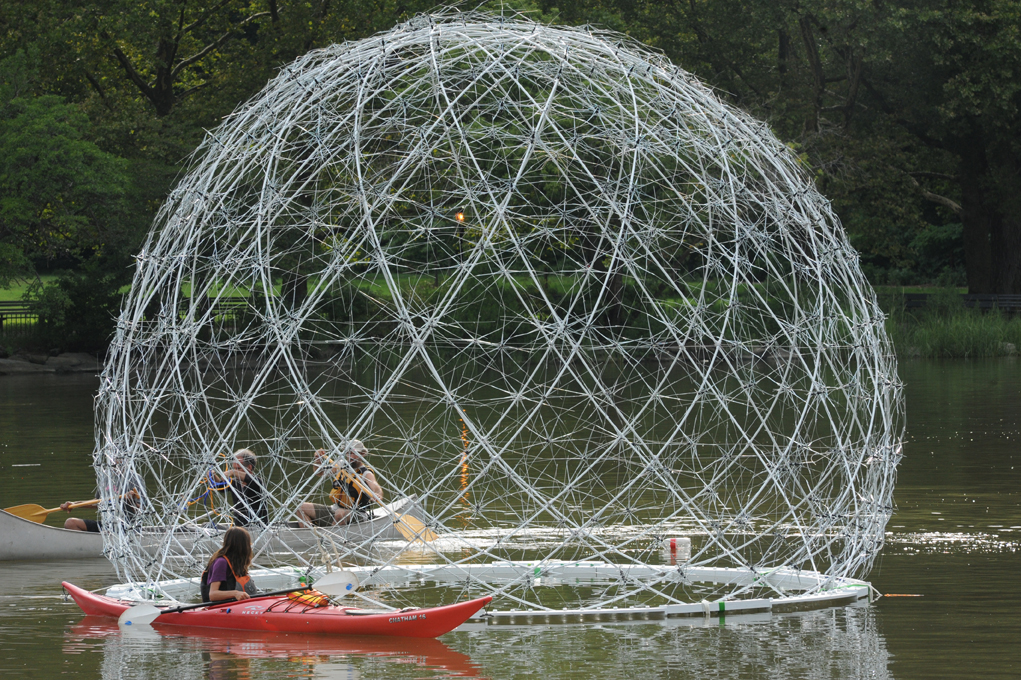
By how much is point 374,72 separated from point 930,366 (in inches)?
1281

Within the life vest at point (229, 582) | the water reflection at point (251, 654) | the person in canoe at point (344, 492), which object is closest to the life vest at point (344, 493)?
the person in canoe at point (344, 492)

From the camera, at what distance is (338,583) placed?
1181 cm

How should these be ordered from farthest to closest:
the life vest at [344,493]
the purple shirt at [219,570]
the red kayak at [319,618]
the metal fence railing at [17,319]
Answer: the metal fence railing at [17,319], the life vest at [344,493], the purple shirt at [219,570], the red kayak at [319,618]

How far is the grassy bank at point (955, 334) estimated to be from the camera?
143ft

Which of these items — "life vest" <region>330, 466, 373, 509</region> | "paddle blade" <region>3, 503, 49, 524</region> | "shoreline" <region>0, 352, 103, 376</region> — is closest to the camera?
"life vest" <region>330, 466, 373, 509</region>

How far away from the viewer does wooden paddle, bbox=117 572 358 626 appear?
38.8 ft

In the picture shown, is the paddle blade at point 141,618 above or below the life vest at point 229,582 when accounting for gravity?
below

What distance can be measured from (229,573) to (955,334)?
35.9 m

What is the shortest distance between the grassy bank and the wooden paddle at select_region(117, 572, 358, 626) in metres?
34.4

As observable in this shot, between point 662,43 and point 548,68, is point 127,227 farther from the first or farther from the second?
point 548,68

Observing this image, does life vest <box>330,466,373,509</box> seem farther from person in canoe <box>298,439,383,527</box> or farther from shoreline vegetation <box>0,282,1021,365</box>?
shoreline vegetation <box>0,282,1021,365</box>

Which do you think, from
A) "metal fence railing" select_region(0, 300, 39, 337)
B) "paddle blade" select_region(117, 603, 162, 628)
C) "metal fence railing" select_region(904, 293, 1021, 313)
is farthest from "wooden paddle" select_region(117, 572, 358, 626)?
"metal fence railing" select_region(904, 293, 1021, 313)

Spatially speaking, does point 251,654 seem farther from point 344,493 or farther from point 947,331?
point 947,331

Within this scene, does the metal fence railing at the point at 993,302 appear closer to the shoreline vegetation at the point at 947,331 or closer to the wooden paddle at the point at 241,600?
the shoreline vegetation at the point at 947,331
